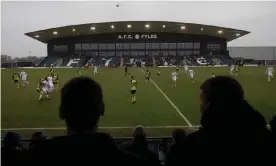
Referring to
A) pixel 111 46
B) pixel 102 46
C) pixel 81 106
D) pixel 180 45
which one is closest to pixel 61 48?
pixel 102 46

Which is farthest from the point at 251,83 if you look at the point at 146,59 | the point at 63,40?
the point at 63,40

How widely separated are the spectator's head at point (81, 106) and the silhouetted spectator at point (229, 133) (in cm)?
68

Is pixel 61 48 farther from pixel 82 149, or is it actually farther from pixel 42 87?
pixel 82 149

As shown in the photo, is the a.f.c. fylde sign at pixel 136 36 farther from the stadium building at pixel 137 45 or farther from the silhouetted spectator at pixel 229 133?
the silhouetted spectator at pixel 229 133

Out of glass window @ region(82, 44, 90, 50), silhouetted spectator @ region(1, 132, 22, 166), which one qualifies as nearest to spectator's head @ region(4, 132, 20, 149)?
silhouetted spectator @ region(1, 132, 22, 166)

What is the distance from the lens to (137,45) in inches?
3078

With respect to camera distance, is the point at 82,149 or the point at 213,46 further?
the point at 213,46

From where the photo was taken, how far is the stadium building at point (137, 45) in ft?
241

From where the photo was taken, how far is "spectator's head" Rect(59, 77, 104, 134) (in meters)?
2.26

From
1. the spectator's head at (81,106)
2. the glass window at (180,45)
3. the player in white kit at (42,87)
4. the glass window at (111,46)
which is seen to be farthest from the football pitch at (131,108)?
the glass window at (180,45)

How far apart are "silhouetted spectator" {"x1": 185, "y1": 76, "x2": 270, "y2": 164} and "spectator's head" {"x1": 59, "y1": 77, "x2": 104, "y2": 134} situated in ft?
2.23

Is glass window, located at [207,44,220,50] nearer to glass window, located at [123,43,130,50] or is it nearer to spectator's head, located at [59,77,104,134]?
glass window, located at [123,43,130,50]

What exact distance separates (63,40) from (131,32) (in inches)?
637

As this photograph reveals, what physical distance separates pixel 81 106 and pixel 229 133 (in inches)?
40.7
